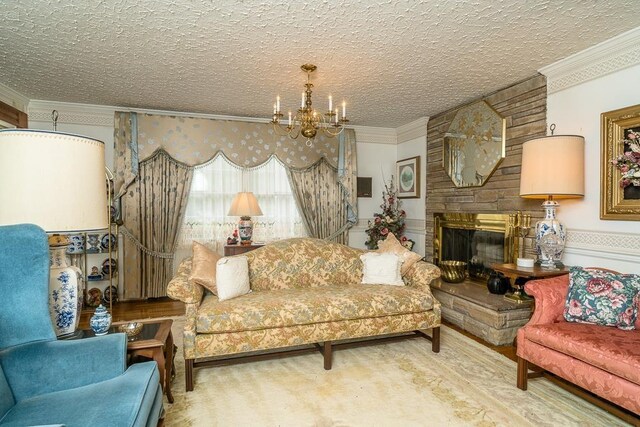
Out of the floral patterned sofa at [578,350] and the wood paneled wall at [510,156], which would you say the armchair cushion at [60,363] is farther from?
the wood paneled wall at [510,156]

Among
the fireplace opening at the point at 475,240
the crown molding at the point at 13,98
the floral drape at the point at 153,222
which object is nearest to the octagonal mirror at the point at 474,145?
the fireplace opening at the point at 475,240

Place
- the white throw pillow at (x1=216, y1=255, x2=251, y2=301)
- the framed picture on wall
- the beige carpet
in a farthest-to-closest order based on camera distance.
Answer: the framed picture on wall → the white throw pillow at (x1=216, y1=255, x2=251, y2=301) → the beige carpet

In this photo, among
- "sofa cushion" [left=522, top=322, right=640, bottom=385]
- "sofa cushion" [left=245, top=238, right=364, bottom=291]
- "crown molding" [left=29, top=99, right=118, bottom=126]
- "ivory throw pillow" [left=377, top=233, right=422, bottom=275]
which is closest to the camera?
"sofa cushion" [left=522, top=322, right=640, bottom=385]

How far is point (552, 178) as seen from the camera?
2924 millimetres

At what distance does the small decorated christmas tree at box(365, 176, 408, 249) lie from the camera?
544 centimetres

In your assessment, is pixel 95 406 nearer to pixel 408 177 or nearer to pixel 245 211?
pixel 245 211

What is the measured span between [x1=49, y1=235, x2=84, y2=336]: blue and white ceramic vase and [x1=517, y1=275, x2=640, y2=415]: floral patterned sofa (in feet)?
9.03

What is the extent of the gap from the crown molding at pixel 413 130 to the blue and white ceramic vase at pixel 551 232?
242cm

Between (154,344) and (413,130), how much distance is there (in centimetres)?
471

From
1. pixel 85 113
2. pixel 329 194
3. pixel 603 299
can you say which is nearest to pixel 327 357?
pixel 603 299

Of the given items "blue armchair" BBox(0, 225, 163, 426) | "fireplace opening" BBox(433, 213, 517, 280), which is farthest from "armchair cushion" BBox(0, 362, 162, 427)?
"fireplace opening" BBox(433, 213, 517, 280)

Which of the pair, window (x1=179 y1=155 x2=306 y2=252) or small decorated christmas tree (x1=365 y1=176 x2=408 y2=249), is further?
small decorated christmas tree (x1=365 y1=176 x2=408 y2=249)

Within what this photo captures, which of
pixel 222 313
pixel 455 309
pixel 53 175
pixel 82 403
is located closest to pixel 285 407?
pixel 222 313

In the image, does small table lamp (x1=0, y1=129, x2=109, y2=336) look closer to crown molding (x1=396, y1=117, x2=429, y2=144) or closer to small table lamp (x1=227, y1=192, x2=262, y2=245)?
small table lamp (x1=227, y1=192, x2=262, y2=245)
